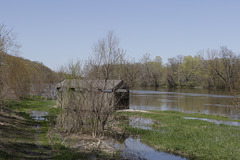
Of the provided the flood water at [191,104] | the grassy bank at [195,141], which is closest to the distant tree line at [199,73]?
the flood water at [191,104]

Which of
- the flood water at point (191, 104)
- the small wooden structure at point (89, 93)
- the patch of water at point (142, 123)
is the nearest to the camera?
the small wooden structure at point (89, 93)

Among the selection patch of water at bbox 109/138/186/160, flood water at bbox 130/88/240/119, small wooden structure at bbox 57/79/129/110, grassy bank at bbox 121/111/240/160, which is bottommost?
patch of water at bbox 109/138/186/160

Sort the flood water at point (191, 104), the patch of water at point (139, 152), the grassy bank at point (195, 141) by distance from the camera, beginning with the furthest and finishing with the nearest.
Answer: the flood water at point (191, 104) < the grassy bank at point (195, 141) < the patch of water at point (139, 152)

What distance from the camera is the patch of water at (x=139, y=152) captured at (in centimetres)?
930

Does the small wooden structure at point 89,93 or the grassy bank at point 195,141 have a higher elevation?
the small wooden structure at point 89,93

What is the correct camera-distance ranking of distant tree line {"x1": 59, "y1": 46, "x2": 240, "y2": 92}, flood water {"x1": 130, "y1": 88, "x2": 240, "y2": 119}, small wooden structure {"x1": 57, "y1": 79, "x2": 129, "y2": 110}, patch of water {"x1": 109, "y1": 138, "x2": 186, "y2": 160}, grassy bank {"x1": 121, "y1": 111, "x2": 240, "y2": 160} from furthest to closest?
1. distant tree line {"x1": 59, "y1": 46, "x2": 240, "y2": 92}
2. flood water {"x1": 130, "y1": 88, "x2": 240, "y2": 119}
3. small wooden structure {"x1": 57, "y1": 79, "x2": 129, "y2": 110}
4. grassy bank {"x1": 121, "y1": 111, "x2": 240, "y2": 160}
5. patch of water {"x1": 109, "y1": 138, "x2": 186, "y2": 160}

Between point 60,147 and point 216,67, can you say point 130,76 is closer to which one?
point 60,147

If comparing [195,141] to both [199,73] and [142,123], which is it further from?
[199,73]

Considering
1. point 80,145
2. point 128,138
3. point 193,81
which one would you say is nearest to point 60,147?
point 80,145

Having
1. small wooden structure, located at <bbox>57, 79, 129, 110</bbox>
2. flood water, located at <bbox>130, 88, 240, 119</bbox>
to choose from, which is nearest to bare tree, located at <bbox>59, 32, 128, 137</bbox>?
small wooden structure, located at <bbox>57, 79, 129, 110</bbox>

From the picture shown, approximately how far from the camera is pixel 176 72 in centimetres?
8388

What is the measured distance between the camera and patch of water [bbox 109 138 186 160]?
9302 millimetres

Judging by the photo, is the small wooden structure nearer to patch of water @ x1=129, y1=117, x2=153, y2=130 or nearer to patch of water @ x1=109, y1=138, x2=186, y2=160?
patch of water @ x1=109, y1=138, x2=186, y2=160

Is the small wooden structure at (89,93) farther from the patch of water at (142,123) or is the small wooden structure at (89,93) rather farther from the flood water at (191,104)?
the flood water at (191,104)
